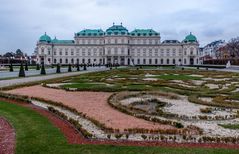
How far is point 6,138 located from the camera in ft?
22.5

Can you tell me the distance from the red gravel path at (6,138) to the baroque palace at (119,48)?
105925 mm

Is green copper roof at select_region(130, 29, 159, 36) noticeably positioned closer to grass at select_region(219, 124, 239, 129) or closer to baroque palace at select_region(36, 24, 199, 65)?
baroque palace at select_region(36, 24, 199, 65)

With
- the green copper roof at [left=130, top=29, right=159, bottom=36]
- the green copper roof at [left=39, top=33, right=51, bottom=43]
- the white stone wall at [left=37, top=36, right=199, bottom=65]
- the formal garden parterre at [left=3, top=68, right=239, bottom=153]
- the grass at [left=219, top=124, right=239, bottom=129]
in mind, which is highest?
the green copper roof at [left=130, top=29, right=159, bottom=36]

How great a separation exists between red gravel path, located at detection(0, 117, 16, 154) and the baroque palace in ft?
348

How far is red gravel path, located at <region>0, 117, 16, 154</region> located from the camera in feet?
20.0

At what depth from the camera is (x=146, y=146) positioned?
6.39m

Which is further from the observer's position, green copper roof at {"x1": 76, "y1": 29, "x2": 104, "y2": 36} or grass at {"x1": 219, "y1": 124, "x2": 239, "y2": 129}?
green copper roof at {"x1": 76, "y1": 29, "x2": 104, "y2": 36}

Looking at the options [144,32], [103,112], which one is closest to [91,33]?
[144,32]

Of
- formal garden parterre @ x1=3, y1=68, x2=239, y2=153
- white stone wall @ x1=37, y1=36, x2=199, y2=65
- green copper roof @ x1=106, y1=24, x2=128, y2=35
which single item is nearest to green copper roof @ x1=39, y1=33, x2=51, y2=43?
Answer: white stone wall @ x1=37, y1=36, x2=199, y2=65

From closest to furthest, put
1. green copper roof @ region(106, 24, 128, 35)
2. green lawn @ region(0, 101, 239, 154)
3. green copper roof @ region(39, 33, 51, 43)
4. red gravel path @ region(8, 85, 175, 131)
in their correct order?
green lawn @ region(0, 101, 239, 154), red gravel path @ region(8, 85, 175, 131), green copper roof @ region(106, 24, 128, 35), green copper roof @ region(39, 33, 51, 43)

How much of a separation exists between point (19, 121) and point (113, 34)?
107m

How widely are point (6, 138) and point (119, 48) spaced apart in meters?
108

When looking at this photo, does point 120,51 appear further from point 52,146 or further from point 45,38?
point 52,146

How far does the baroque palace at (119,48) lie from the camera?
114 m
